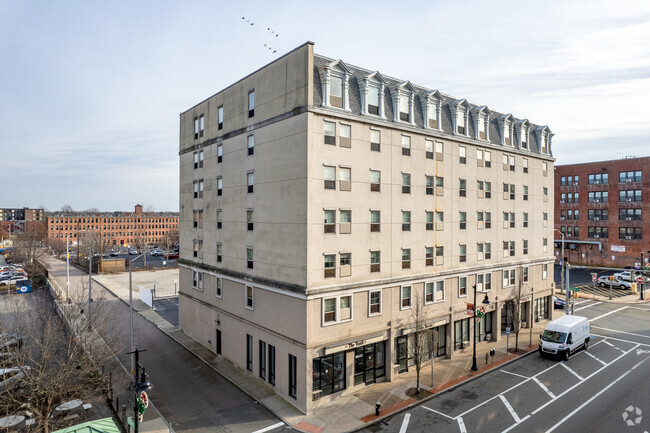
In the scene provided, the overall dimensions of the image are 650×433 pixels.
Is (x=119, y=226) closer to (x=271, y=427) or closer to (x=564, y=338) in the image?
(x=271, y=427)

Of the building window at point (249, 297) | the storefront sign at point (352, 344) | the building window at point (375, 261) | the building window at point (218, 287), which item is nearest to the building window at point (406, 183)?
the building window at point (375, 261)

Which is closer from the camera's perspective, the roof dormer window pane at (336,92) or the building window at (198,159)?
the roof dormer window pane at (336,92)

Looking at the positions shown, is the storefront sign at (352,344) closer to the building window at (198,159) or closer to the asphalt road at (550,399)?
the asphalt road at (550,399)

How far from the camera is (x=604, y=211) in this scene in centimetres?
7512

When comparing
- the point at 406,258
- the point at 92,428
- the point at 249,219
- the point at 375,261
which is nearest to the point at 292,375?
the point at 375,261

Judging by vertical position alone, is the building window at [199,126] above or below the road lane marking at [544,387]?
above

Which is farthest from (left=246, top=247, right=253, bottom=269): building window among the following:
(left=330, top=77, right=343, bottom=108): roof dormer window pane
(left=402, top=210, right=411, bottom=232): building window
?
(left=330, top=77, right=343, bottom=108): roof dormer window pane

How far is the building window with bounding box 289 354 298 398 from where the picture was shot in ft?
73.7

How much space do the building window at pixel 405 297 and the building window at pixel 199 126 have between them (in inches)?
848

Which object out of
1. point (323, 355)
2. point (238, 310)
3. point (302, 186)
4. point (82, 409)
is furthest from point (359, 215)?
point (82, 409)

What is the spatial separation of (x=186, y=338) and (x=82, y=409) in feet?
42.4

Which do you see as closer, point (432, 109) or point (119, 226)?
point (432, 109)

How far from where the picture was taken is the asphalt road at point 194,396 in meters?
20.1

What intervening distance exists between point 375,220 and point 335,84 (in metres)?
8.72
